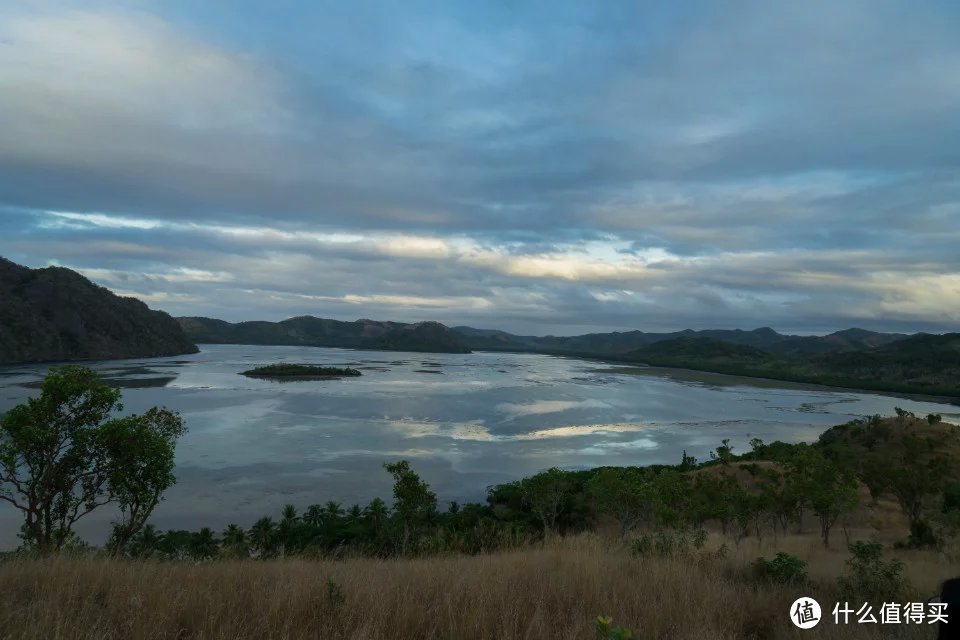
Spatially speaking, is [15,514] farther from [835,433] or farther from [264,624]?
[835,433]

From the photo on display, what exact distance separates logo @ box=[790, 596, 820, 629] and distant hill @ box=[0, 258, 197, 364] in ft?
573

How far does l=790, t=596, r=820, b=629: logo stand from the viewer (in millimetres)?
5680

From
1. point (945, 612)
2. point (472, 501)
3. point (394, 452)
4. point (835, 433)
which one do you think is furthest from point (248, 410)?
point (945, 612)

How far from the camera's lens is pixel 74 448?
15.4m

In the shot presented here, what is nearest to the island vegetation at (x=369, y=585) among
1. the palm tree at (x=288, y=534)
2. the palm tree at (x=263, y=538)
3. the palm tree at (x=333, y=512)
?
the palm tree at (x=263, y=538)

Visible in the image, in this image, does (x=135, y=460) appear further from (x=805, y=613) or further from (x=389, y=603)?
(x=805, y=613)

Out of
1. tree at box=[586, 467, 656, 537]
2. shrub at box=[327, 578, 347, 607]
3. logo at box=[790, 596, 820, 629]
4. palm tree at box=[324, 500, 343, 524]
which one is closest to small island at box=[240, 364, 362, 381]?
palm tree at box=[324, 500, 343, 524]

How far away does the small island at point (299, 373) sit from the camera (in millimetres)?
121562

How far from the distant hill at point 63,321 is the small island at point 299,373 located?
6500 centimetres

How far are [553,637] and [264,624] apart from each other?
266 cm

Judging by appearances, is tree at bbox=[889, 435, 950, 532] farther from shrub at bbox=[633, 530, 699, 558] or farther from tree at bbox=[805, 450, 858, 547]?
shrub at bbox=[633, 530, 699, 558]

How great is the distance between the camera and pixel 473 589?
5938mm

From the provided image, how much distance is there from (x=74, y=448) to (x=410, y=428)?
48.8m

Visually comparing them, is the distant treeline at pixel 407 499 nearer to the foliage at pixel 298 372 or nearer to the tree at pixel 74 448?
the tree at pixel 74 448
